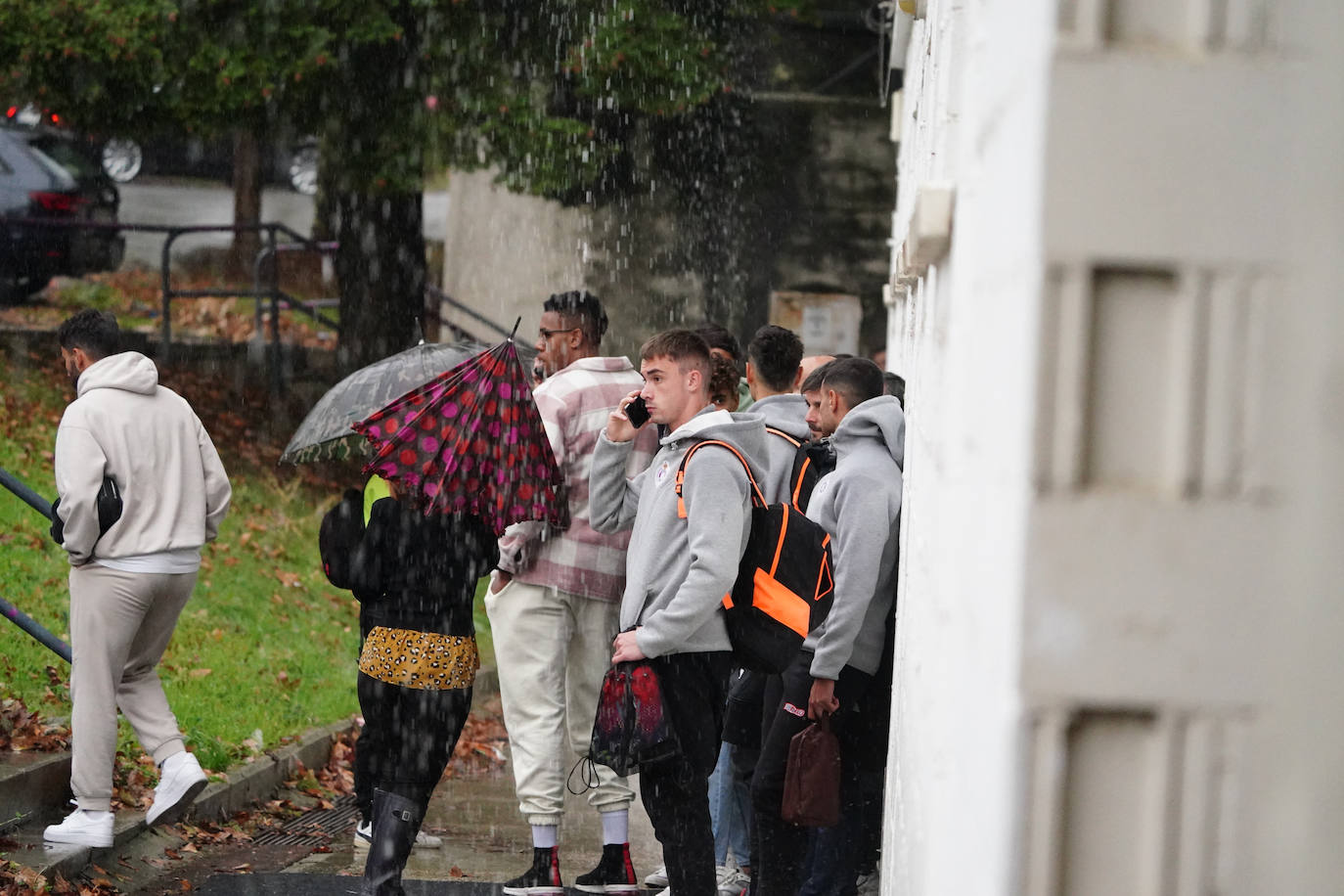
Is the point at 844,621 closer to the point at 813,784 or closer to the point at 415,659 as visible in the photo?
the point at 813,784

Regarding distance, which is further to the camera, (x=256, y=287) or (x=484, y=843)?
(x=256, y=287)

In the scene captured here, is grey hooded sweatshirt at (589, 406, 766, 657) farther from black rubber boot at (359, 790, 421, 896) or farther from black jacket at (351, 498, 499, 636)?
black rubber boot at (359, 790, 421, 896)

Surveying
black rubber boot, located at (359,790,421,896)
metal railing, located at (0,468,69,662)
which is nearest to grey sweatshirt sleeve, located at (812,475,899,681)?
black rubber boot, located at (359,790,421,896)

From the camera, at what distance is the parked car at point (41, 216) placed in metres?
15.4

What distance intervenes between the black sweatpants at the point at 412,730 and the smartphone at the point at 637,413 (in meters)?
1.14

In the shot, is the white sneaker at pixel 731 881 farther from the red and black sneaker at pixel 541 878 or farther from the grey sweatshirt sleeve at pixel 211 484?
the grey sweatshirt sleeve at pixel 211 484

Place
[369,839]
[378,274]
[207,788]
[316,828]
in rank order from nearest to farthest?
[369,839], [207,788], [316,828], [378,274]

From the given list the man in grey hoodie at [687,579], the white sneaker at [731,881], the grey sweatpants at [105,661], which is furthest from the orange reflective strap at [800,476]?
the grey sweatpants at [105,661]

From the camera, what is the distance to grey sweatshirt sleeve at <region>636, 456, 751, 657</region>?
4.64m

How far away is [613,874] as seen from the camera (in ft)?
19.6

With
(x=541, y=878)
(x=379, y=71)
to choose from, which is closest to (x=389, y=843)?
(x=541, y=878)

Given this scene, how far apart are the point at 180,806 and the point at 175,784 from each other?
0.48 feet

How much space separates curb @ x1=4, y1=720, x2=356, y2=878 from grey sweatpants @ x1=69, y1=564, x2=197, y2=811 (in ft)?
0.63

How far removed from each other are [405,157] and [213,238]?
49.4 feet
